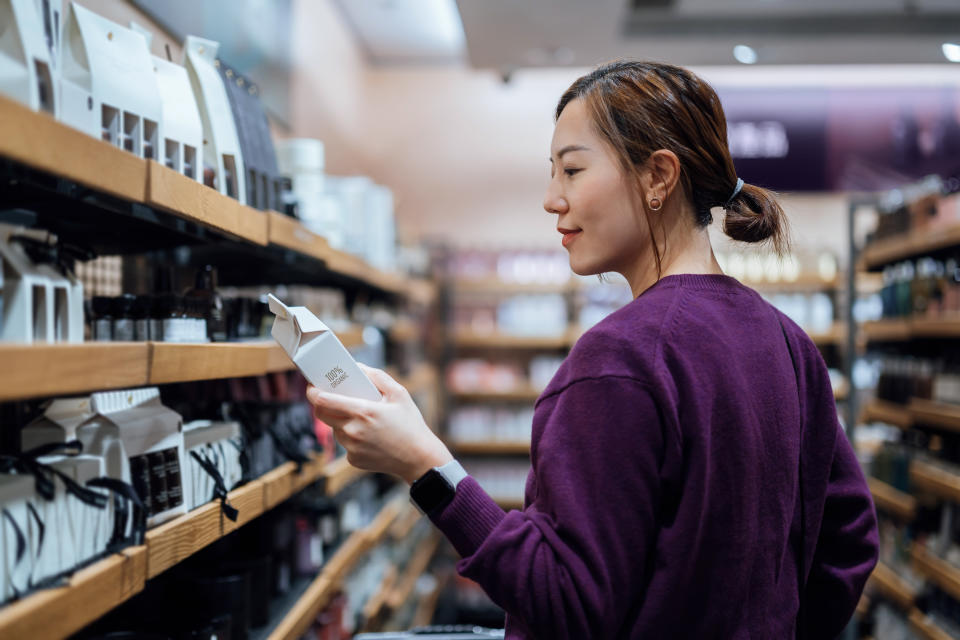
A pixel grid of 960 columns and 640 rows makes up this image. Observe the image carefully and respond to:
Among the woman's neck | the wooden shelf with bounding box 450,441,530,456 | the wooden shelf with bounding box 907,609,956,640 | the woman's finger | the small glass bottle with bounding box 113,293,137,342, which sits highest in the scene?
the woman's neck

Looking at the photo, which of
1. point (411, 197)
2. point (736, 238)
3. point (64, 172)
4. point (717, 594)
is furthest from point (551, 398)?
point (411, 197)

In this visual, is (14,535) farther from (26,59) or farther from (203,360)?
(26,59)

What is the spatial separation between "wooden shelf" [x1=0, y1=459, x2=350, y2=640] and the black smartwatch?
1.42 ft

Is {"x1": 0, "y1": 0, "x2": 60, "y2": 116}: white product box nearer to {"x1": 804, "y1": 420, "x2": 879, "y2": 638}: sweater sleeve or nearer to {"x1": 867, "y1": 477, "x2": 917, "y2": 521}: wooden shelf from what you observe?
{"x1": 804, "y1": 420, "x2": 879, "y2": 638}: sweater sleeve

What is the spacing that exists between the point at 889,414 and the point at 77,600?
4.48m

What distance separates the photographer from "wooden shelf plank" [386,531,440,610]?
4.11m

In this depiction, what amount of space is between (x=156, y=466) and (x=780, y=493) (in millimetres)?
996

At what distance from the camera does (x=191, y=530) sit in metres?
1.44

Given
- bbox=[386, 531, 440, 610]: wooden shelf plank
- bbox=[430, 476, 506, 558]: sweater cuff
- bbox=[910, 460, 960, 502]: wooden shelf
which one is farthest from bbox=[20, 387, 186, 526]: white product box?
bbox=[910, 460, 960, 502]: wooden shelf

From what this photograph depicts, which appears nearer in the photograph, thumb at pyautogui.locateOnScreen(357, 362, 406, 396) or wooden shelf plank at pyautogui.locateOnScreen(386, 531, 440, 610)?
thumb at pyautogui.locateOnScreen(357, 362, 406, 396)

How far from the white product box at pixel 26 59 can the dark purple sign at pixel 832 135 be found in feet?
19.2

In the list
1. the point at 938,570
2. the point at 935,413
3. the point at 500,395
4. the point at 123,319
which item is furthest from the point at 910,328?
the point at 123,319

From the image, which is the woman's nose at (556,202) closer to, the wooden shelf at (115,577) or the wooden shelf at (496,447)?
the wooden shelf at (115,577)

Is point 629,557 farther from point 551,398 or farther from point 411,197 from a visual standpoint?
point 411,197
